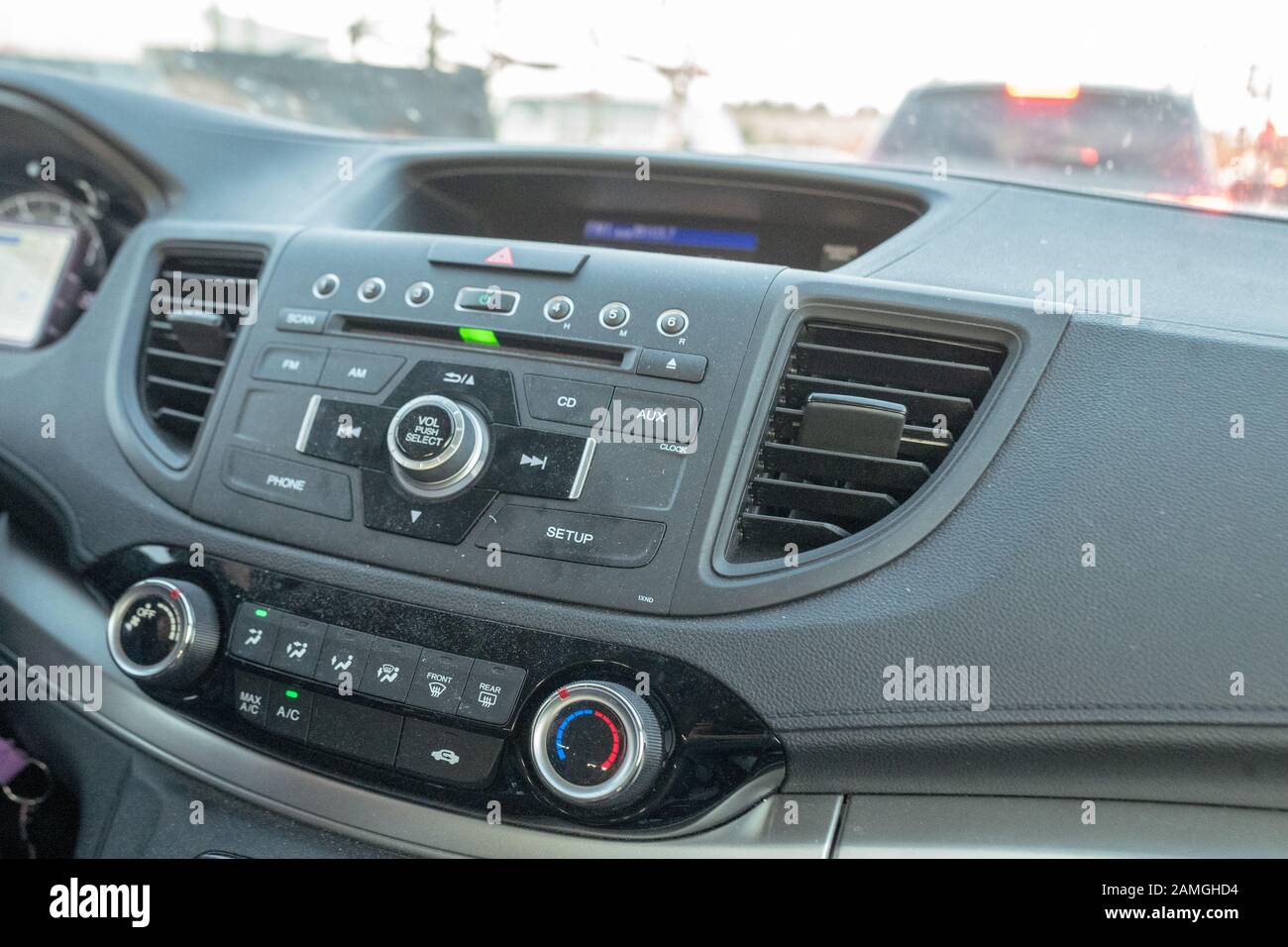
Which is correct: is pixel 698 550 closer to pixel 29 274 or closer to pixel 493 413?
pixel 493 413

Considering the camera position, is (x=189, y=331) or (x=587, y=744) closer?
(x=587, y=744)

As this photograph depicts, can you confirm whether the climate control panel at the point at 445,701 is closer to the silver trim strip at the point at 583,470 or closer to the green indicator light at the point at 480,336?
the silver trim strip at the point at 583,470

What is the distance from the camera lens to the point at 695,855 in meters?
1.33

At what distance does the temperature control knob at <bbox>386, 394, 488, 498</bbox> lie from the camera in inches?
56.4

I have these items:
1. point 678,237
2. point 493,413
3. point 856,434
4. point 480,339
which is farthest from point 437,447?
point 678,237

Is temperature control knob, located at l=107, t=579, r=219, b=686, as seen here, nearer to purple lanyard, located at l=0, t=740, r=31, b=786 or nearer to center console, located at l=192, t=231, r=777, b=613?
center console, located at l=192, t=231, r=777, b=613

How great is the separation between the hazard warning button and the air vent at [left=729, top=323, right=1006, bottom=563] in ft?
1.28

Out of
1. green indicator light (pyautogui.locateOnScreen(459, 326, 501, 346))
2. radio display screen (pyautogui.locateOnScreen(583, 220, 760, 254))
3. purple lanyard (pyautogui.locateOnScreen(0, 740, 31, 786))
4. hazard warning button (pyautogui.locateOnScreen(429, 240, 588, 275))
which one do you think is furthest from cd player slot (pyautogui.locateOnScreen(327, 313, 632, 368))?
purple lanyard (pyautogui.locateOnScreen(0, 740, 31, 786))

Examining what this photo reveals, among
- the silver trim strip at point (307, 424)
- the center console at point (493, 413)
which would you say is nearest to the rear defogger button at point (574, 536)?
the center console at point (493, 413)

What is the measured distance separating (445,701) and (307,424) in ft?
1.64

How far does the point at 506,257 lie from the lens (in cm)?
163

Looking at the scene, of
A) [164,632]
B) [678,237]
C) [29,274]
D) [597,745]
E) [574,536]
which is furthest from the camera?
[29,274]

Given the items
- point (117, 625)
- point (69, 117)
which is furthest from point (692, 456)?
point (69, 117)

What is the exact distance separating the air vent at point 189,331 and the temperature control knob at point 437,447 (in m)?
0.48
